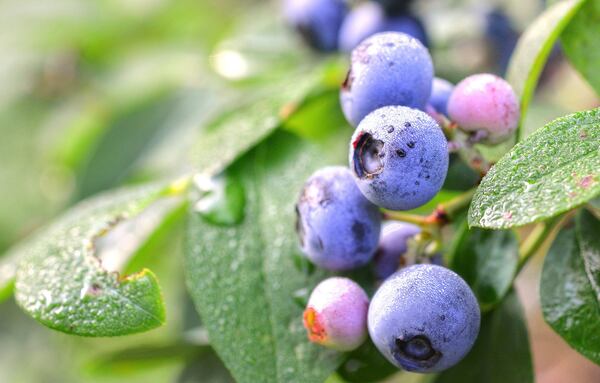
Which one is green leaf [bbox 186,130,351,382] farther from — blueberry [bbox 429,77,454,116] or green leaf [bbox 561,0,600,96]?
green leaf [bbox 561,0,600,96]

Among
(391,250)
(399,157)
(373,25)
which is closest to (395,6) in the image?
(373,25)

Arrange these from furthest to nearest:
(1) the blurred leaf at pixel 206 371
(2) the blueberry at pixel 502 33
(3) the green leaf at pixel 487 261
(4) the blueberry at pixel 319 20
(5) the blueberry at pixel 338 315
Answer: (2) the blueberry at pixel 502 33, (4) the blueberry at pixel 319 20, (1) the blurred leaf at pixel 206 371, (3) the green leaf at pixel 487 261, (5) the blueberry at pixel 338 315

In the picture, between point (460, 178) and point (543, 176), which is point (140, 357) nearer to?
point (460, 178)

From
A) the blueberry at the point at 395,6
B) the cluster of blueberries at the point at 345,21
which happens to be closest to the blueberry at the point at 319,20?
the cluster of blueberries at the point at 345,21

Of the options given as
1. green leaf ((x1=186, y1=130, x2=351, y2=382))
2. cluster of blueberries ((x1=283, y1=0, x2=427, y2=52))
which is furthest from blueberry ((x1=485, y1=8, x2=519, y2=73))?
green leaf ((x1=186, y1=130, x2=351, y2=382))

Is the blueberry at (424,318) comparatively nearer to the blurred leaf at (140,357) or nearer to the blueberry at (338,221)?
the blueberry at (338,221)

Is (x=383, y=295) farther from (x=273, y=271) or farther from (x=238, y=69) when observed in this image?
(x=238, y=69)
